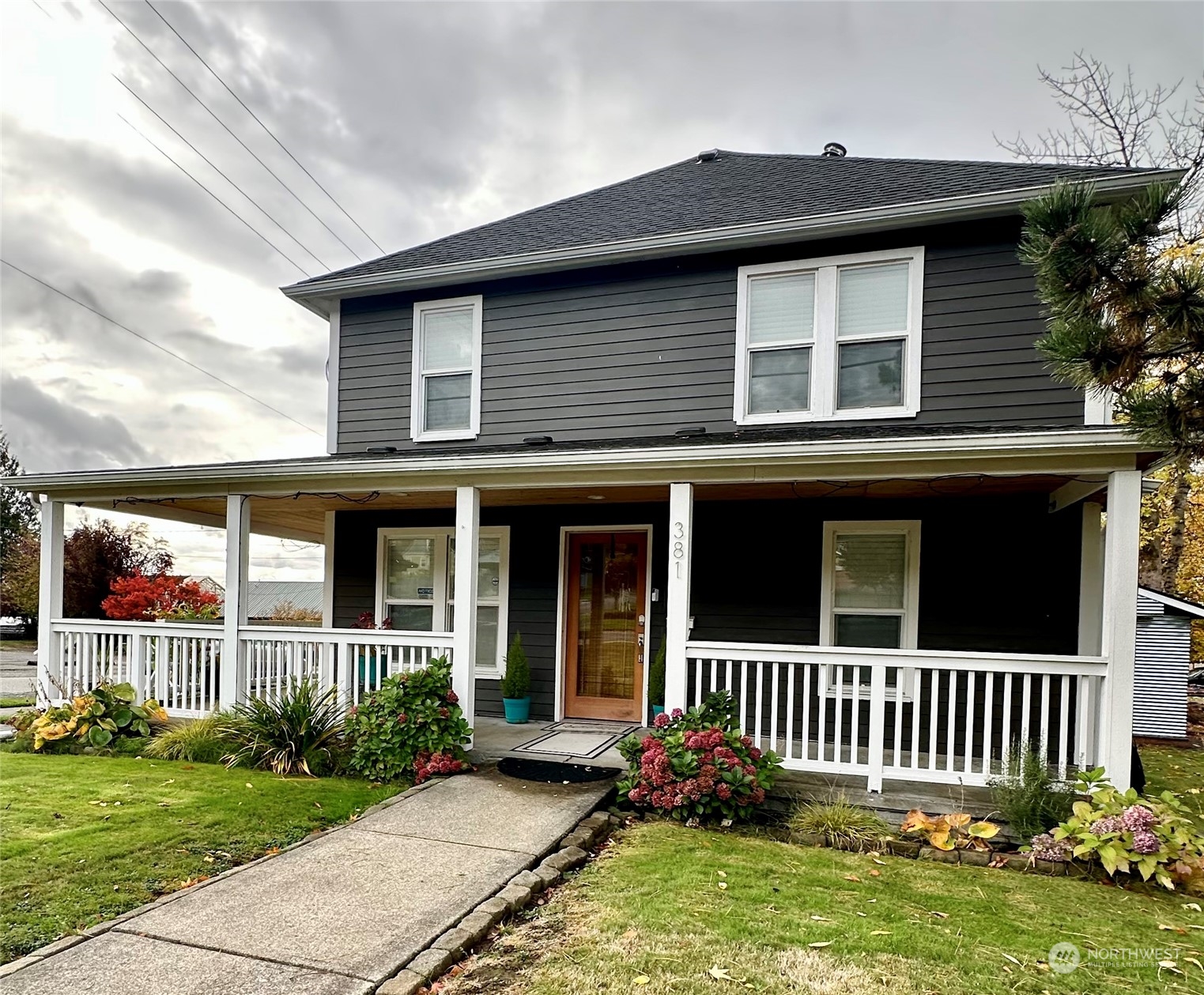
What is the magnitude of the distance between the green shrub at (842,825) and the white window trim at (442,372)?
519 centimetres

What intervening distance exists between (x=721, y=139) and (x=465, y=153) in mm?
4372

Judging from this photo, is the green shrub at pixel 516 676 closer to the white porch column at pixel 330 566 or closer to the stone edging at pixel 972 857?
the white porch column at pixel 330 566

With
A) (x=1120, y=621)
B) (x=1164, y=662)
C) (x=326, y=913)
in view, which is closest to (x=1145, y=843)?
(x=1120, y=621)

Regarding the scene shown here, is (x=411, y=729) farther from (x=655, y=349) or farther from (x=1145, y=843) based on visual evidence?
(x=1145, y=843)

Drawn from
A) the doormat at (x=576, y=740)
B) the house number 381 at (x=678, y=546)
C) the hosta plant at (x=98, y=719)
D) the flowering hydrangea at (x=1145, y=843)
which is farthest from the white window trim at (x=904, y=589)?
the hosta plant at (x=98, y=719)

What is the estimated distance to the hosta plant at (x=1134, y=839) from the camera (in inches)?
167

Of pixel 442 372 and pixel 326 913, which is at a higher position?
pixel 442 372

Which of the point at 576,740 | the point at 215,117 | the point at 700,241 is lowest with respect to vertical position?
the point at 576,740

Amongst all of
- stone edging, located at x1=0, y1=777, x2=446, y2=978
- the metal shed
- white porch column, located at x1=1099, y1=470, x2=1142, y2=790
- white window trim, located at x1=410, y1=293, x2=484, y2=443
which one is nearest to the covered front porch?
white porch column, located at x1=1099, y1=470, x2=1142, y2=790

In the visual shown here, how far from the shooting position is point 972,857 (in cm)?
460

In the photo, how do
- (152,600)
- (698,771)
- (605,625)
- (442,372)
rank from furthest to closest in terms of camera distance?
(152,600), (442,372), (605,625), (698,771)

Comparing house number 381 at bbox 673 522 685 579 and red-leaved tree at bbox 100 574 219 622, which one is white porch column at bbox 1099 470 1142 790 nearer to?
house number 381 at bbox 673 522 685 579

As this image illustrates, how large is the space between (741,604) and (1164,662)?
723cm

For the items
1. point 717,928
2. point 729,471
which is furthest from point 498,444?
point 717,928
